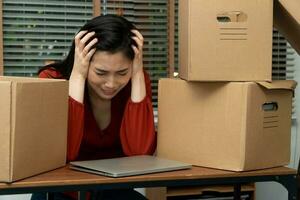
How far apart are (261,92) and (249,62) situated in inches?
4.2

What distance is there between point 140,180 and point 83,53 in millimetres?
535

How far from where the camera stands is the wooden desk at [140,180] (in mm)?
1395

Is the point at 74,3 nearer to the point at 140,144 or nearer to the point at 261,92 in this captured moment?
the point at 140,144

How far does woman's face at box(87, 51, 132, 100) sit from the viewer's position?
68.9 inches

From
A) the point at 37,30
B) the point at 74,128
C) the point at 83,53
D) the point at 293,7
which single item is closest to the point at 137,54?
Answer: the point at 83,53

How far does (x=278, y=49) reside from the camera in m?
3.54

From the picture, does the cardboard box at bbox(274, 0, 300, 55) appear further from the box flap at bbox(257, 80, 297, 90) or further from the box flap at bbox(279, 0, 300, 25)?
the box flap at bbox(257, 80, 297, 90)

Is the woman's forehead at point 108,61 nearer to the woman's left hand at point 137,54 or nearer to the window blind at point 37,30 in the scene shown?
the woman's left hand at point 137,54

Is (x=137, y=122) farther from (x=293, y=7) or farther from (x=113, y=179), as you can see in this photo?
(x=293, y=7)

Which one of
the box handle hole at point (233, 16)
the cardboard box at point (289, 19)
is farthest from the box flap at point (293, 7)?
the box handle hole at point (233, 16)

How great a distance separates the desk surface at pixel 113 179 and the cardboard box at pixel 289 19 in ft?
1.61

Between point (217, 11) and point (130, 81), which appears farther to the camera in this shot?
point (130, 81)

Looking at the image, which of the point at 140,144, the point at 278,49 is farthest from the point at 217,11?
the point at 278,49

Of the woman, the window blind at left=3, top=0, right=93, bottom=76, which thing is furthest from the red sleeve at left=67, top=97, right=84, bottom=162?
the window blind at left=3, top=0, right=93, bottom=76
